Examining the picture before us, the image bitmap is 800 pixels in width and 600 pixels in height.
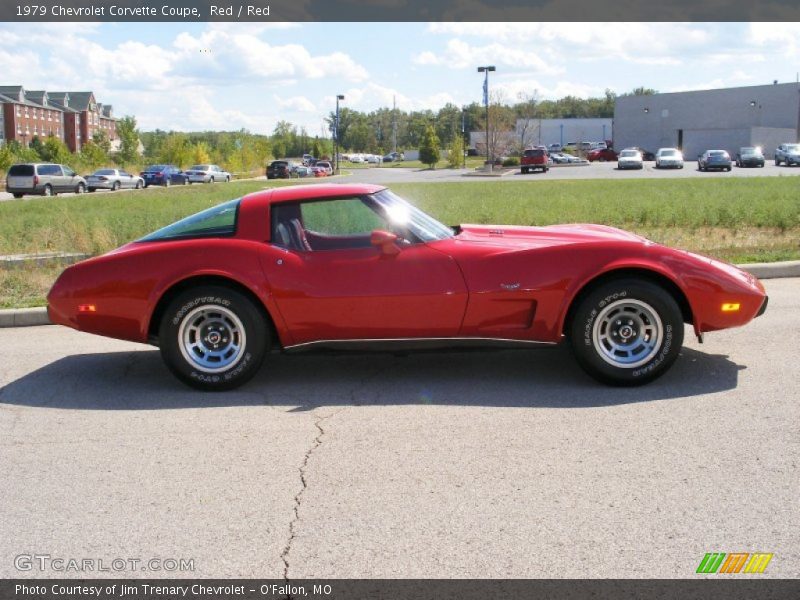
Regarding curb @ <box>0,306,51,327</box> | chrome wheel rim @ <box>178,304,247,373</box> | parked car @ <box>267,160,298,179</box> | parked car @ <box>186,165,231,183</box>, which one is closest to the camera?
chrome wheel rim @ <box>178,304,247,373</box>

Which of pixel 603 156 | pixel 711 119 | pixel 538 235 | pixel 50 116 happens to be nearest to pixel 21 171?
pixel 538 235

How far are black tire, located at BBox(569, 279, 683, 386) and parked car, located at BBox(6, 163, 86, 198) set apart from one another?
4132cm

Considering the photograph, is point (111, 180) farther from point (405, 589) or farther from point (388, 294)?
point (405, 589)

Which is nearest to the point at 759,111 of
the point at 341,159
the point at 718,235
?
the point at 341,159

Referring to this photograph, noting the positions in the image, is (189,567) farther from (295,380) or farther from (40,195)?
(40,195)

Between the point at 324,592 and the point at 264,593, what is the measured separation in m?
0.23

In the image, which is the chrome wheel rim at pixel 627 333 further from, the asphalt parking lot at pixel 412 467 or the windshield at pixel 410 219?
the windshield at pixel 410 219

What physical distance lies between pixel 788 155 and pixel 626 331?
5794cm

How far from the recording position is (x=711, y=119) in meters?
88.9

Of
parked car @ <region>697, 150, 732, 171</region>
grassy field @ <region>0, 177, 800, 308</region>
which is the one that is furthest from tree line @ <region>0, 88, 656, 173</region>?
grassy field @ <region>0, 177, 800, 308</region>

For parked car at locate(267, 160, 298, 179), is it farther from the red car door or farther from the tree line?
the red car door

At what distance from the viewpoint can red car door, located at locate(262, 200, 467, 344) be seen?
5.89 m

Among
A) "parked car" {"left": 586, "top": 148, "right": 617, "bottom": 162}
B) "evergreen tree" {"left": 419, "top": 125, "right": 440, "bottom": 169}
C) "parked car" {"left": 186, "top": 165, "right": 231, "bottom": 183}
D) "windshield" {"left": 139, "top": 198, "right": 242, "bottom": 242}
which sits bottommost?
"windshield" {"left": 139, "top": 198, "right": 242, "bottom": 242}

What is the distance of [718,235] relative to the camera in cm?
1312
